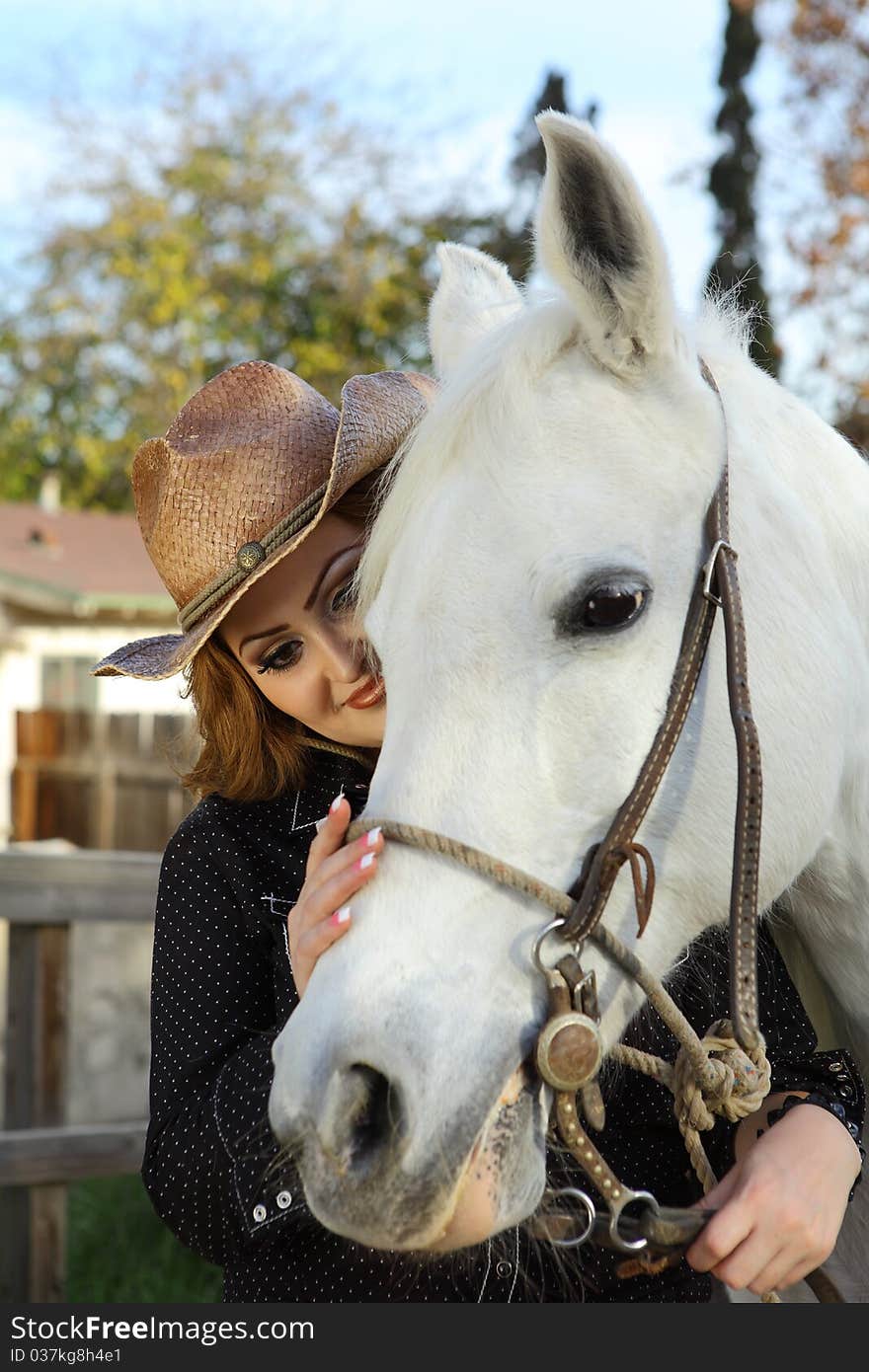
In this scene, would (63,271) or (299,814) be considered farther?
(63,271)

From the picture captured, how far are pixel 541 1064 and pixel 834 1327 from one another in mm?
690

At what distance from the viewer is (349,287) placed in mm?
23703

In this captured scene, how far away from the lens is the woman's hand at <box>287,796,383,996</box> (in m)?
1.38

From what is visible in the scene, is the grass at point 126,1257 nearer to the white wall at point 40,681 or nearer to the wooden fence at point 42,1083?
the wooden fence at point 42,1083

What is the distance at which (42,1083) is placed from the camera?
14.3 feet

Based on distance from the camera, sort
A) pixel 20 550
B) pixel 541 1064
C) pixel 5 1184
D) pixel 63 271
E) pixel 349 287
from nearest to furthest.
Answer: pixel 541 1064 → pixel 5 1184 → pixel 20 550 → pixel 349 287 → pixel 63 271

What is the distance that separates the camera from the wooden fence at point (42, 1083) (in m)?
4.21

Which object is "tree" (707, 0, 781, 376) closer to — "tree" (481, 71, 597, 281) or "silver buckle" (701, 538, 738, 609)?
"tree" (481, 71, 597, 281)

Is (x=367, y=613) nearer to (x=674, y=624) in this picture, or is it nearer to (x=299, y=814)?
(x=674, y=624)

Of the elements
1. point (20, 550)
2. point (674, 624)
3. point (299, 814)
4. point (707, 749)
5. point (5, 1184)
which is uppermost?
point (674, 624)

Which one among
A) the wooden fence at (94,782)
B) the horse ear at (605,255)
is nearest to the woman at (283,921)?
the horse ear at (605,255)

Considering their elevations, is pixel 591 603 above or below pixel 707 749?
above

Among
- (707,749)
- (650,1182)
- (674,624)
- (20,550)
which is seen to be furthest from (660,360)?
(20,550)

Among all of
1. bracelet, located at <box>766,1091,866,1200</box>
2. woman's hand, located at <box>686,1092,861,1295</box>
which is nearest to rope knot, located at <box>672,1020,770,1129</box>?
woman's hand, located at <box>686,1092,861,1295</box>
